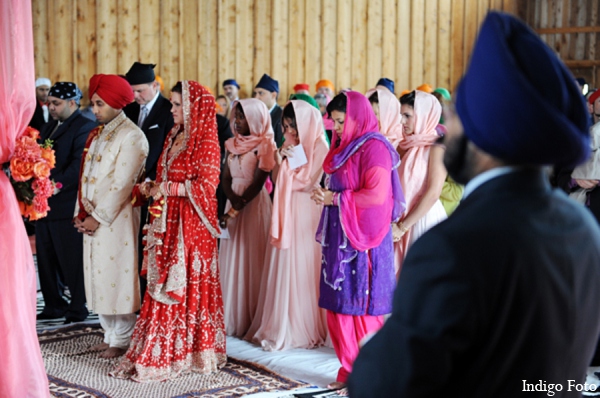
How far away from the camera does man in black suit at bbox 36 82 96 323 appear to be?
539 centimetres

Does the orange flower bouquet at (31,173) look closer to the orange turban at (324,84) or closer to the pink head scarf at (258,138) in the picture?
the pink head scarf at (258,138)

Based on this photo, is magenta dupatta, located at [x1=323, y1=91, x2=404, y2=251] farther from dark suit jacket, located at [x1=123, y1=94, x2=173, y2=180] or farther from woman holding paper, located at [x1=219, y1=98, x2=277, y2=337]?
dark suit jacket, located at [x1=123, y1=94, x2=173, y2=180]

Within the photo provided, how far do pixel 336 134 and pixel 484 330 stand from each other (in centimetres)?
304

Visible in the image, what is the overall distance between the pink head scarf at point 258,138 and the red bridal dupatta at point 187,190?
84cm

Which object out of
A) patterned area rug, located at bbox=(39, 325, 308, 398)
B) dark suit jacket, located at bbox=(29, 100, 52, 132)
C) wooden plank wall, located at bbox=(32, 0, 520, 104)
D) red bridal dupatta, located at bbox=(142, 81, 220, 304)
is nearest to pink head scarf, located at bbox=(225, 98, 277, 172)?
red bridal dupatta, located at bbox=(142, 81, 220, 304)

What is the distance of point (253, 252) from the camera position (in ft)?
16.7

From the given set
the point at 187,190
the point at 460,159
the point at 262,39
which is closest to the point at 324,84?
the point at 262,39

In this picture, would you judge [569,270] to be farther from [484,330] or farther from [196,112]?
[196,112]

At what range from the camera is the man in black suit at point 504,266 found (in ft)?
3.79

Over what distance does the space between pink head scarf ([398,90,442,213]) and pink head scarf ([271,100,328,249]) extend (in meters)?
0.60

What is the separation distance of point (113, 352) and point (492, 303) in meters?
3.67

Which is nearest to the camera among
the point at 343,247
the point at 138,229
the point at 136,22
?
the point at 343,247

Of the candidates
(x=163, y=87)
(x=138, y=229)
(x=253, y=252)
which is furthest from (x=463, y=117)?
(x=163, y=87)

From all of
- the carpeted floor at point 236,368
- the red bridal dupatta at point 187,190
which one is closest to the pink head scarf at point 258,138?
the red bridal dupatta at point 187,190
